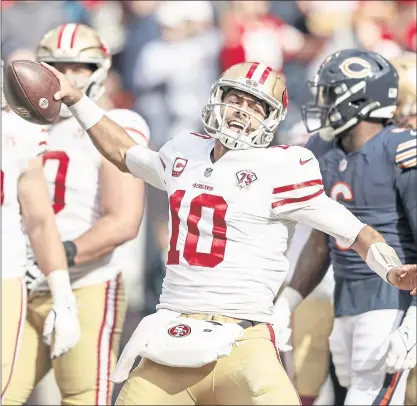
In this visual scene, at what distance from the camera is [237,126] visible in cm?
418

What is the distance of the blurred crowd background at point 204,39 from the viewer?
9.06m

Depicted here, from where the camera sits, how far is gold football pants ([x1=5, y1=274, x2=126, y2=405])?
494 centimetres

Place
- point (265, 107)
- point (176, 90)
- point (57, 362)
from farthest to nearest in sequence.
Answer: point (176, 90) < point (57, 362) < point (265, 107)

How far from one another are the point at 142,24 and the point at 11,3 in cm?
103

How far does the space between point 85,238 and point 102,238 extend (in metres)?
0.07

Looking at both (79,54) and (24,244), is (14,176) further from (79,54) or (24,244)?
(79,54)

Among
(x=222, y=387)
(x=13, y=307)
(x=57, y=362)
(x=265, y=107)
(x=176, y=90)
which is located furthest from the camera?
(x=176, y=90)

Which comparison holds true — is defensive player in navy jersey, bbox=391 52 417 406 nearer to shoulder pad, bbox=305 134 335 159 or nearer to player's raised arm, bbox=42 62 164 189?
shoulder pad, bbox=305 134 335 159

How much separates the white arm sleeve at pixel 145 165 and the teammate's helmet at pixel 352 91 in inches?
37.5

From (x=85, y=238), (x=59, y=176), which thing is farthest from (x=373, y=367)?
(x=59, y=176)

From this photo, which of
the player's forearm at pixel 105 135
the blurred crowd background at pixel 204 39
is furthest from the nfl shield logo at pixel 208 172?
the blurred crowd background at pixel 204 39

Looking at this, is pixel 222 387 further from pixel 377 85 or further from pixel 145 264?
pixel 145 264

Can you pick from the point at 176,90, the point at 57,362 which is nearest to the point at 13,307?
the point at 57,362

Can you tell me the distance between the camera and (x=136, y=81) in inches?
375
